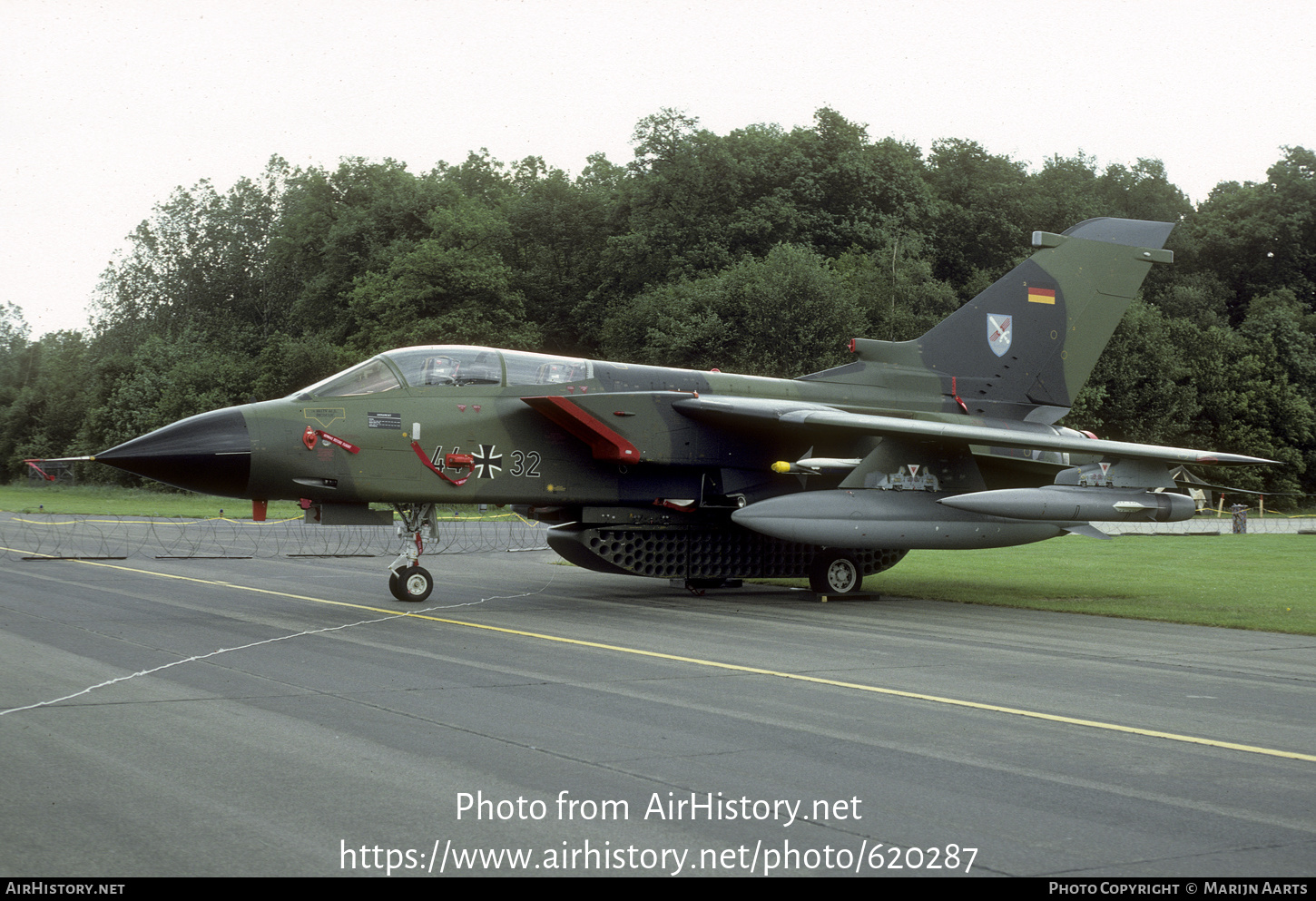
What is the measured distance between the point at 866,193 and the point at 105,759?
57.9 meters

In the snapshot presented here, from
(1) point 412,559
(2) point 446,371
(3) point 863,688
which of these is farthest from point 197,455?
(3) point 863,688

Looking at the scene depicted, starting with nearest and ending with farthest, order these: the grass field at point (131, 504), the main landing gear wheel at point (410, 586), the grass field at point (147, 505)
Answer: the main landing gear wheel at point (410, 586), the grass field at point (147, 505), the grass field at point (131, 504)

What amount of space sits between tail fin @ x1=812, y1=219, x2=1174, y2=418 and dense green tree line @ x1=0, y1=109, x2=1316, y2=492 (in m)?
29.0

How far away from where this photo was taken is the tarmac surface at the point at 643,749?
4.42 m

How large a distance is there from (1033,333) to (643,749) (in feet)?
43.8

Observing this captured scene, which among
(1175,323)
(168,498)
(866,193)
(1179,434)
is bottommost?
(168,498)

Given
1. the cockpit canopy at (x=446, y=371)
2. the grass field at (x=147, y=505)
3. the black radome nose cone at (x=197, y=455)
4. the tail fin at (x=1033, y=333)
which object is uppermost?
the tail fin at (x=1033, y=333)

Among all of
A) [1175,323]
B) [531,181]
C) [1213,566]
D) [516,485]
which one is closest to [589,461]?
[516,485]

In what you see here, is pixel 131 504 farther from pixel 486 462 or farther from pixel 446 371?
pixel 486 462

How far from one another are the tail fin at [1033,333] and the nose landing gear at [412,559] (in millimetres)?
7481

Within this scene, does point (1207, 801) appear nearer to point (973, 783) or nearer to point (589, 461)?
point (973, 783)

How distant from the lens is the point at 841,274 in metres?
53.1

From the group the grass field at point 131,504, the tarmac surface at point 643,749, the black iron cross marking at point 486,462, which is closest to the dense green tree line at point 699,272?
the grass field at point 131,504

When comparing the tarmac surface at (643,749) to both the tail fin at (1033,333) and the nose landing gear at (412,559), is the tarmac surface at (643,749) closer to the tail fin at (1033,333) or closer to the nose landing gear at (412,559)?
the nose landing gear at (412,559)
